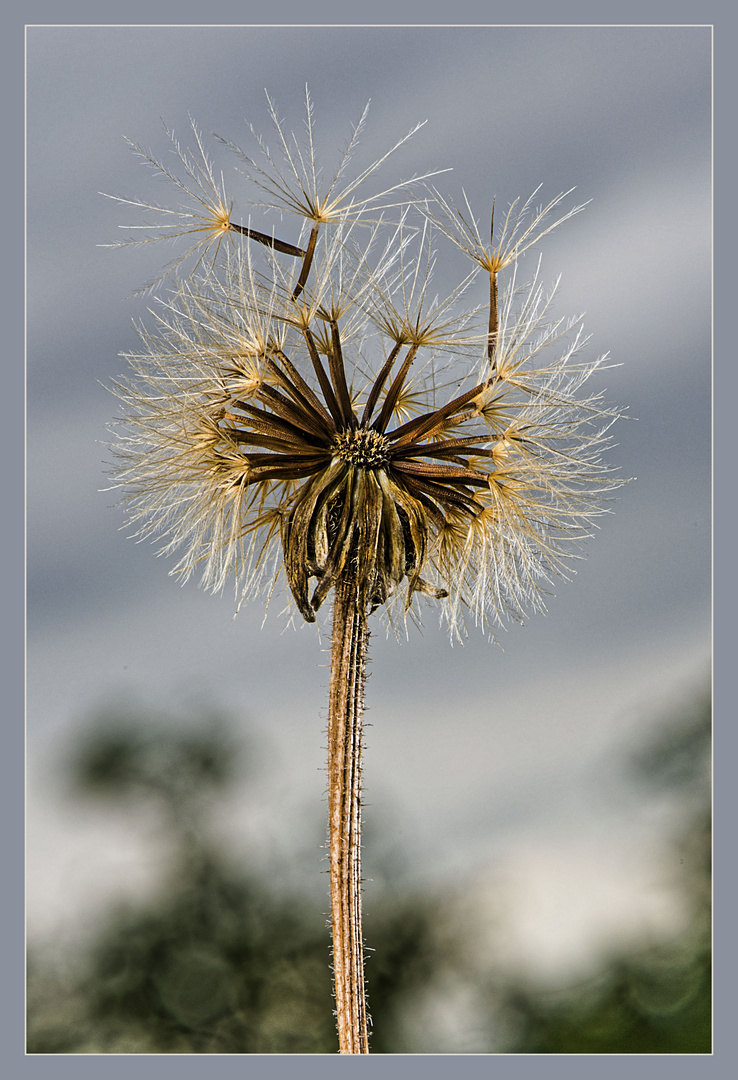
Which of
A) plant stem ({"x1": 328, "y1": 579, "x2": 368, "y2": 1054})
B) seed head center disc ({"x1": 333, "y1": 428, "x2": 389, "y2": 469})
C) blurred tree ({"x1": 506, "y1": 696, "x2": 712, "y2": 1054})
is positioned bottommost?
blurred tree ({"x1": 506, "y1": 696, "x2": 712, "y2": 1054})

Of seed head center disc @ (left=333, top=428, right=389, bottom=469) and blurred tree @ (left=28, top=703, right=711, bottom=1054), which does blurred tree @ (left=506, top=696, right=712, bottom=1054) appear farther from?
seed head center disc @ (left=333, top=428, right=389, bottom=469)

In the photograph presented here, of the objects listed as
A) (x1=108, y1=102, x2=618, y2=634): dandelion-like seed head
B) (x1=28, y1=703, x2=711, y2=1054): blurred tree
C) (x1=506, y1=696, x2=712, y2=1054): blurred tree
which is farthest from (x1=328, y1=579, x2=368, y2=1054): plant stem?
(x1=506, y1=696, x2=712, y2=1054): blurred tree

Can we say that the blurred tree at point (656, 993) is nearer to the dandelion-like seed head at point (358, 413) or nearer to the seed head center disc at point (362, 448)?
the dandelion-like seed head at point (358, 413)

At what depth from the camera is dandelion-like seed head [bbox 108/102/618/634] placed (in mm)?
3143

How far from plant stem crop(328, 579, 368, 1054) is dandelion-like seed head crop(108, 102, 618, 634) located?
11cm

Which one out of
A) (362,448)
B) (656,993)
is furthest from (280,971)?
(362,448)

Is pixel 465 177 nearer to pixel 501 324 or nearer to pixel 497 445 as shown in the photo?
pixel 501 324

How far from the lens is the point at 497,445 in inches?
124

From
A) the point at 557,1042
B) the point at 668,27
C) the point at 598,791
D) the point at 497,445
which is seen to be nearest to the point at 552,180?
the point at 668,27

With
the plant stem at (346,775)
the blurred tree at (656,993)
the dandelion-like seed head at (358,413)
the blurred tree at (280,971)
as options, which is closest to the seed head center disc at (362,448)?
the dandelion-like seed head at (358,413)

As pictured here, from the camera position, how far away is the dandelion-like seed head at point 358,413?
3.14 metres

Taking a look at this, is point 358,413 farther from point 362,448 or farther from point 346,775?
point 346,775

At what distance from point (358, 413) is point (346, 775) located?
53.0 inches
